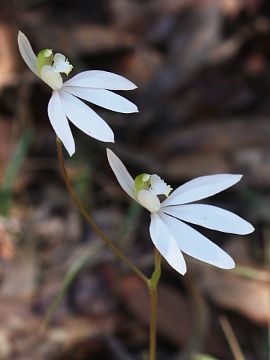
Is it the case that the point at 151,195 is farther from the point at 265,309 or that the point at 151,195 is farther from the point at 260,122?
the point at 260,122

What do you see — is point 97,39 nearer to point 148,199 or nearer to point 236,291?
point 236,291

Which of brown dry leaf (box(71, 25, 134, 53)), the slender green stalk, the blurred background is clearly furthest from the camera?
brown dry leaf (box(71, 25, 134, 53))

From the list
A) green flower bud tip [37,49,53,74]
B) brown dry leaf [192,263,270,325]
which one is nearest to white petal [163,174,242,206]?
green flower bud tip [37,49,53,74]

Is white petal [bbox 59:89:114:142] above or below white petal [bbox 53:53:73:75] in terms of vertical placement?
below

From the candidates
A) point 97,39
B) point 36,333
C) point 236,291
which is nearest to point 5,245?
point 36,333

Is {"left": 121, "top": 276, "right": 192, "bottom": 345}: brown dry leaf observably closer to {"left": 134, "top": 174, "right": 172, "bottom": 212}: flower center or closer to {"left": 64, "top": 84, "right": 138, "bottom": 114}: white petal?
{"left": 134, "top": 174, "right": 172, "bottom": 212}: flower center

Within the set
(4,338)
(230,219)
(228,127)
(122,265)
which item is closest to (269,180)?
(228,127)

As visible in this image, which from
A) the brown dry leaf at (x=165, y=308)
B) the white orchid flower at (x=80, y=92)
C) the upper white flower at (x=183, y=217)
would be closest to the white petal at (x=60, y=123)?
the white orchid flower at (x=80, y=92)
